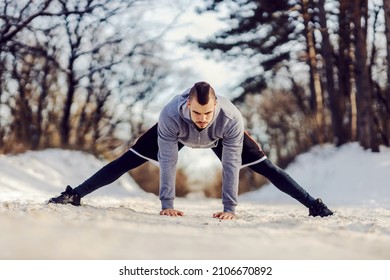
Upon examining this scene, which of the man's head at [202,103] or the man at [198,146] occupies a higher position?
the man's head at [202,103]

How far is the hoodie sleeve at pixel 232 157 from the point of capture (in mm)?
4203

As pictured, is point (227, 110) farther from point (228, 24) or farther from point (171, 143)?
point (228, 24)

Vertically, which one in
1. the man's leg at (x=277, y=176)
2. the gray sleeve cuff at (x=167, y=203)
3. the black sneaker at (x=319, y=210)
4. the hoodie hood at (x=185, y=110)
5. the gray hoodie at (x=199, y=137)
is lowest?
the black sneaker at (x=319, y=210)

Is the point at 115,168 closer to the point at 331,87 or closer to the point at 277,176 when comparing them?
the point at 277,176

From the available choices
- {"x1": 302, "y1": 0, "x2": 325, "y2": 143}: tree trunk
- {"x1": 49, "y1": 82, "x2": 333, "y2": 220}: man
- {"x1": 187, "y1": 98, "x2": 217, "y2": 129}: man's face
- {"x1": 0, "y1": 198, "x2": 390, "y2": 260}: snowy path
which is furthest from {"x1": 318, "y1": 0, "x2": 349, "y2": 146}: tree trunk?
{"x1": 0, "y1": 198, "x2": 390, "y2": 260}: snowy path

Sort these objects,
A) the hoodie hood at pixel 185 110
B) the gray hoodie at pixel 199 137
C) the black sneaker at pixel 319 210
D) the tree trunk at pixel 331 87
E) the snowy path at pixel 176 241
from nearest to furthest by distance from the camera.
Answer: the snowy path at pixel 176 241
the hoodie hood at pixel 185 110
the gray hoodie at pixel 199 137
the black sneaker at pixel 319 210
the tree trunk at pixel 331 87

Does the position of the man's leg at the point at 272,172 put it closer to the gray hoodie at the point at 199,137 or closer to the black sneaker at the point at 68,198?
the gray hoodie at the point at 199,137

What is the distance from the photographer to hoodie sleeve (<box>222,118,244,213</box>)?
13.8 ft

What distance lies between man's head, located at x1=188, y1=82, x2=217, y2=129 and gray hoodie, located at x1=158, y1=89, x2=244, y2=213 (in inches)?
11.3

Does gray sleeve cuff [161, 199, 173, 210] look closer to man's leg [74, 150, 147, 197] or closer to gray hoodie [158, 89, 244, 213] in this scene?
gray hoodie [158, 89, 244, 213]

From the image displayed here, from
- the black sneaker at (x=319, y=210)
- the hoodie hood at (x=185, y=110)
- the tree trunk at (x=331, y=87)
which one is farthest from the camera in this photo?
the tree trunk at (x=331, y=87)

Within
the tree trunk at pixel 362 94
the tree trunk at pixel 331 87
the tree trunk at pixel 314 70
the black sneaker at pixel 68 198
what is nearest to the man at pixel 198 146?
the black sneaker at pixel 68 198
